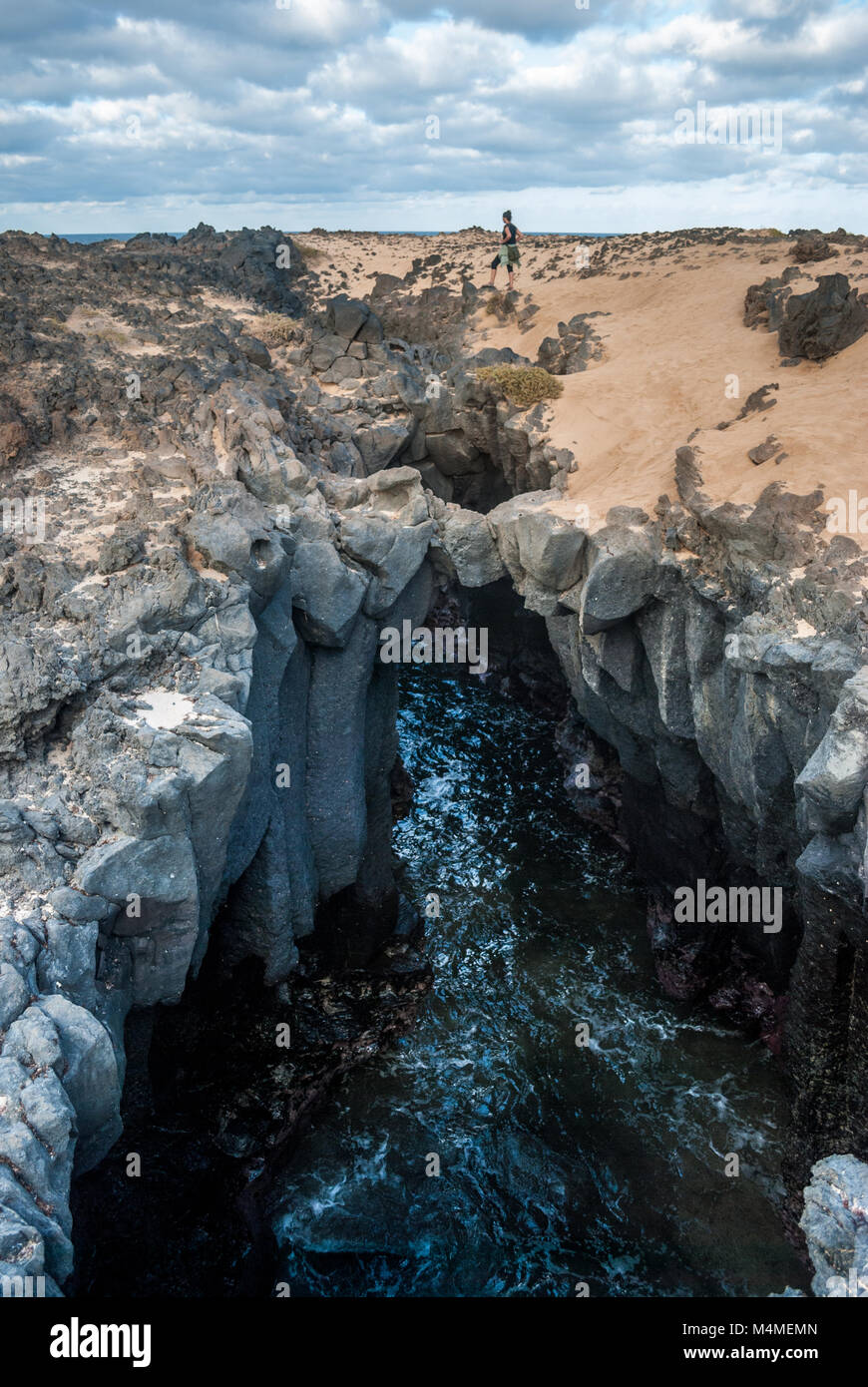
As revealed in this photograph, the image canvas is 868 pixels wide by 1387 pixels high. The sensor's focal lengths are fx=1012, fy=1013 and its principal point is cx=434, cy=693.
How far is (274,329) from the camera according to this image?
108 ft

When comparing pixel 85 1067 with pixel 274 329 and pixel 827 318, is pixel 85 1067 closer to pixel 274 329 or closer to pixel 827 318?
pixel 827 318

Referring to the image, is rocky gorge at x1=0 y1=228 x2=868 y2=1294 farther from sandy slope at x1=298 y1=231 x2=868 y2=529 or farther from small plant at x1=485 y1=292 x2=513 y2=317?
small plant at x1=485 y1=292 x2=513 y2=317

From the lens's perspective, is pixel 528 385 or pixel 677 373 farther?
pixel 528 385

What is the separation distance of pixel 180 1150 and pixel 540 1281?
6.69 m

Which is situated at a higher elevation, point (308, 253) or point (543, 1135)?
point (308, 253)

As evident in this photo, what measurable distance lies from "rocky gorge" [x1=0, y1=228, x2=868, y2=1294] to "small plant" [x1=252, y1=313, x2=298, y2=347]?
2228 mm

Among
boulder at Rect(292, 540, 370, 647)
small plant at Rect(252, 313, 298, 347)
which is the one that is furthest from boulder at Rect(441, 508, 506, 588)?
small plant at Rect(252, 313, 298, 347)

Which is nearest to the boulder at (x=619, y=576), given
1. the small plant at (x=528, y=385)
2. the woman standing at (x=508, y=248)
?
the small plant at (x=528, y=385)

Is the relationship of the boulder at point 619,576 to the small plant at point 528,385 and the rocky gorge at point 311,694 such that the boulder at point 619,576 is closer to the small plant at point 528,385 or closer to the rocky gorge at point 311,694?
the rocky gorge at point 311,694

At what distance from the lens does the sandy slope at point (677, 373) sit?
2186cm

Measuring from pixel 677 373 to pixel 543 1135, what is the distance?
2055 cm

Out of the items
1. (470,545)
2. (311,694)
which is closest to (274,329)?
(470,545)

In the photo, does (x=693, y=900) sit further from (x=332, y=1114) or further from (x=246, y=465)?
(x=246, y=465)

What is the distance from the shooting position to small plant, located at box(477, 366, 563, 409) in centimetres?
2978
